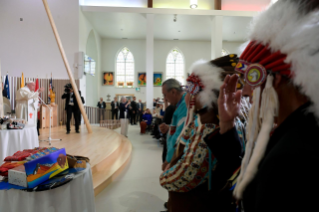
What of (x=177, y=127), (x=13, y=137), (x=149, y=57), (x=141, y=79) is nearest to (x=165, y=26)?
(x=149, y=57)

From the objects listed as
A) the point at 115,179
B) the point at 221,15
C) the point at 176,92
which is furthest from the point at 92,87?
the point at 176,92

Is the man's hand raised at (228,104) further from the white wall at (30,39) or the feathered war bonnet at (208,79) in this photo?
the white wall at (30,39)

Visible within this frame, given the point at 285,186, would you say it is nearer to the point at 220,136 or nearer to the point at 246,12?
the point at 220,136

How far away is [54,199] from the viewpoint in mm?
1408

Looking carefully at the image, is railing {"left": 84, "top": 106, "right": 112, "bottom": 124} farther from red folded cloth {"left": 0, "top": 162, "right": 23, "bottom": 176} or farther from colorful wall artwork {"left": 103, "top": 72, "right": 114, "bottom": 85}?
red folded cloth {"left": 0, "top": 162, "right": 23, "bottom": 176}

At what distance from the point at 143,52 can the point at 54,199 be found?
1593 cm

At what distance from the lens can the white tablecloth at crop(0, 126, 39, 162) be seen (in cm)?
253

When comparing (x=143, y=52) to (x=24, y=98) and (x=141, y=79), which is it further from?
(x=24, y=98)

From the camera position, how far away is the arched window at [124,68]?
1655 cm

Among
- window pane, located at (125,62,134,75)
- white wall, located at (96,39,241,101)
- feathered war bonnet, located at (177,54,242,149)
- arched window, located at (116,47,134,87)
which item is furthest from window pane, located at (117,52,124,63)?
feathered war bonnet, located at (177,54,242,149)

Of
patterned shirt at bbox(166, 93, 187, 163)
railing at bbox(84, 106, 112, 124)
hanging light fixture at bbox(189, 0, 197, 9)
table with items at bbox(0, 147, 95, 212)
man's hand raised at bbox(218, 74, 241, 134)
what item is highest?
hanging light fixture at bbox(189, 0, 197, 9)

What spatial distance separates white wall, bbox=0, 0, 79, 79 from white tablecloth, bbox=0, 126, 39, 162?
766 centimetres

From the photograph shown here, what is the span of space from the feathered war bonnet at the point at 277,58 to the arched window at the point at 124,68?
16.1 m

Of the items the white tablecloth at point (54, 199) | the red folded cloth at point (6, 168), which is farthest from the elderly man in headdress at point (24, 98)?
the white tablecloth at point (54, 199)
